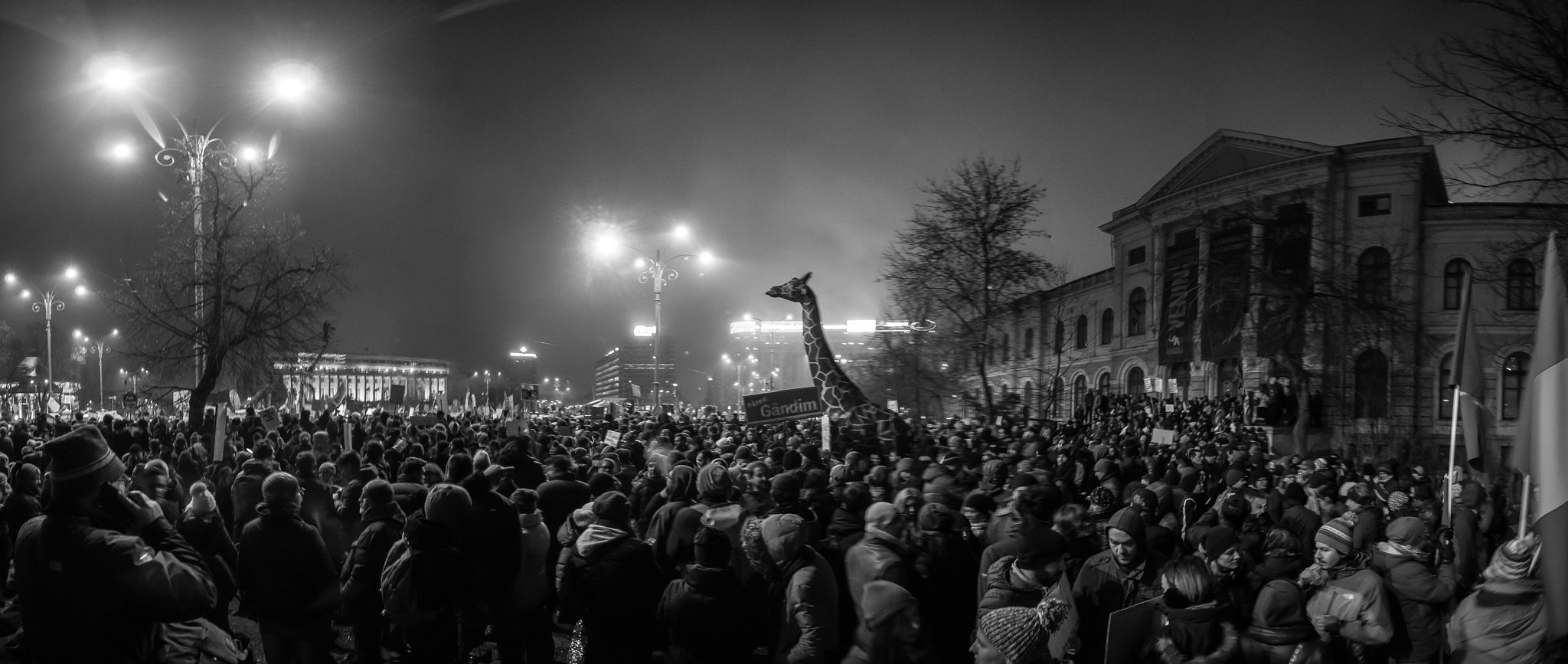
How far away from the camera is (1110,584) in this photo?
525 cm

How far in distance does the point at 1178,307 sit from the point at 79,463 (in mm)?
40761

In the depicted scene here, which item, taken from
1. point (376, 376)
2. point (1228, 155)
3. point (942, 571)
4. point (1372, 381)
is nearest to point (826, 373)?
point (942, 571)

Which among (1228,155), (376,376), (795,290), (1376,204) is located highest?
(1228,155)

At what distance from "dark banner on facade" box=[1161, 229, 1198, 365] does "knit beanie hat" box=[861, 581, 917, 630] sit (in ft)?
120

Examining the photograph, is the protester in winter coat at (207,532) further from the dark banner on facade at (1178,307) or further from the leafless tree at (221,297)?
the dark banner on facade at (1178,307)

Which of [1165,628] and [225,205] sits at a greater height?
[225,205]

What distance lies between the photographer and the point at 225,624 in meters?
6.53

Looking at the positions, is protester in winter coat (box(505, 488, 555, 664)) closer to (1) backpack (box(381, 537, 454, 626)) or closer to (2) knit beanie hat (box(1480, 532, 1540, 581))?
(1) backpack (box(381, 537, 454, 626))

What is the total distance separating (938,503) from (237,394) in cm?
2881

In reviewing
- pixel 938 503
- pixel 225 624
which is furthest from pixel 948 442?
pixel 225 624

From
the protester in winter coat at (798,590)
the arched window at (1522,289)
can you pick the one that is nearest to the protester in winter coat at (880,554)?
the protester in winter coat at (798,590)

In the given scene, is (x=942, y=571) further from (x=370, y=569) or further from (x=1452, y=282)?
(x=1452, y=282)

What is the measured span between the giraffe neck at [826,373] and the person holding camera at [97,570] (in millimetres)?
14800

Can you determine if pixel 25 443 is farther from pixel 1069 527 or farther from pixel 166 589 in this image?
pixel 1069 527
